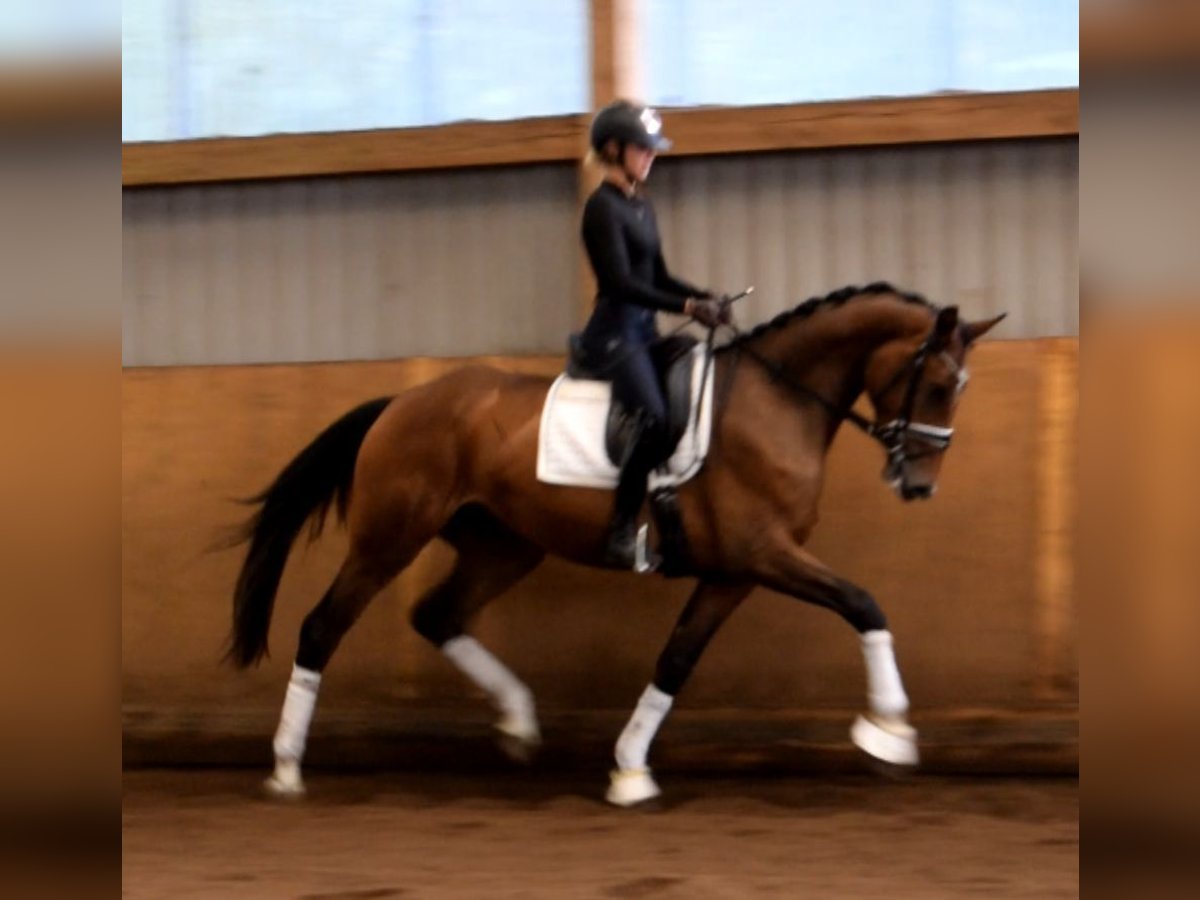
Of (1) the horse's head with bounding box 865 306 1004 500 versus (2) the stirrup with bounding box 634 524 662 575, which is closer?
(1) the horse's head with bounding box 865 306 1004 500

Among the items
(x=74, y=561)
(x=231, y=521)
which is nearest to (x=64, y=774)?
(x=74, y=561)

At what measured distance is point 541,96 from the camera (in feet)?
22.0

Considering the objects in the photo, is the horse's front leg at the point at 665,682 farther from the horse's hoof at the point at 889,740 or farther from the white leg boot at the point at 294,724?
the white leg boot at the point at 294,724

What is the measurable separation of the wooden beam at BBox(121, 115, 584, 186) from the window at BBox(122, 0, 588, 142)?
0.11 meters

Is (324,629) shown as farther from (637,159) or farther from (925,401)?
(925,401)

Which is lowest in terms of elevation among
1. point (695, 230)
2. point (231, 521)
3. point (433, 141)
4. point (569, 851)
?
point (569, 851)

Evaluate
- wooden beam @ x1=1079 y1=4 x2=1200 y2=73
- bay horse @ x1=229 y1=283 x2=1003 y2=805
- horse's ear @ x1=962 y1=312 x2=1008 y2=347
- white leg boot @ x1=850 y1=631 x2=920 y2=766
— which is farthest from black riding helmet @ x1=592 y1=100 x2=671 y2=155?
wooden beam @ x1=1079 y1=4 x2=1200 y2=73

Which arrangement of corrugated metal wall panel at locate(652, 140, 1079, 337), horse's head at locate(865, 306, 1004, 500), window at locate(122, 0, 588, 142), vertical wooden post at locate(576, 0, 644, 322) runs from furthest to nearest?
window at locate(122, 0, 588, 142)
vertical wooden post at locate(576, 0, 644, 322)
corrugated metal wall panel at locate(652, 140, 1079, 337)
horse's head at locate(865, 306, 1004, 500)

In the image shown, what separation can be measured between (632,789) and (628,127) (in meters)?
2.59

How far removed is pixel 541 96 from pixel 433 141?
0.55 meters

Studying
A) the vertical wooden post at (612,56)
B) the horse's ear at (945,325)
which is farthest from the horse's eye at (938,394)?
the vertical wooden post at (612,56)

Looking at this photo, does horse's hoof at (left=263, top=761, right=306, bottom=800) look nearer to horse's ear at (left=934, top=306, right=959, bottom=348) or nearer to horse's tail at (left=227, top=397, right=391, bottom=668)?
horse's tail at (left=227, top=397, right=391, bottom=668)

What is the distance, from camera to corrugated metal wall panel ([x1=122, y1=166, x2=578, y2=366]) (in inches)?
267

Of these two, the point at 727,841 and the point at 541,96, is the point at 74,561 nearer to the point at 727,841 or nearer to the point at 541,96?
the point at 727,841
